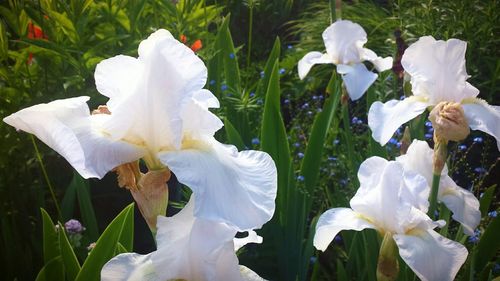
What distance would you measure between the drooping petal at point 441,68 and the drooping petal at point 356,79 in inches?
20.7

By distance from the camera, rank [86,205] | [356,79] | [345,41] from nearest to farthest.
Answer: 1. [86,205]
2. [356,79]
3. [345,41]

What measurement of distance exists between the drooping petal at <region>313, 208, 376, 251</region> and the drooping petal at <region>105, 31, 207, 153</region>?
1.37ft

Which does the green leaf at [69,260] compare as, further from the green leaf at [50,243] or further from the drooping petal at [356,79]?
the drooping petal at [356,79]

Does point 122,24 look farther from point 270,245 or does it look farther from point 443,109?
point 443,109

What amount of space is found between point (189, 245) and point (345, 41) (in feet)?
4.48

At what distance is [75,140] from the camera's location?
0.75m

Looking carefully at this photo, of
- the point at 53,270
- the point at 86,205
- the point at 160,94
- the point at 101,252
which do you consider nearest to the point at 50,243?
the point at 53,270

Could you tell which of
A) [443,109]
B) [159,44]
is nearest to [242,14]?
[443,109]

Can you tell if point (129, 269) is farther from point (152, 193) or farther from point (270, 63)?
point (270, 63)

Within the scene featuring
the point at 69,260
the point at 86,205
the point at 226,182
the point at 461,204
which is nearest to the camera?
the point at 226,182

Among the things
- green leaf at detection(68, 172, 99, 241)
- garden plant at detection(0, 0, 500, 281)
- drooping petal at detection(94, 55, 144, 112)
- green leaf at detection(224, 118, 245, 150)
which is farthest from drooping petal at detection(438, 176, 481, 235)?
green leaf at detection(68, 172, 99, 241)

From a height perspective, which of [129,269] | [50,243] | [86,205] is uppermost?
[129,269]

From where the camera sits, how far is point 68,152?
2.44 feet

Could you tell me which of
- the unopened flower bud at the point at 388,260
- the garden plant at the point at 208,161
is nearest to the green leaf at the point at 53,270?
the garden plant at the point at 208,161
